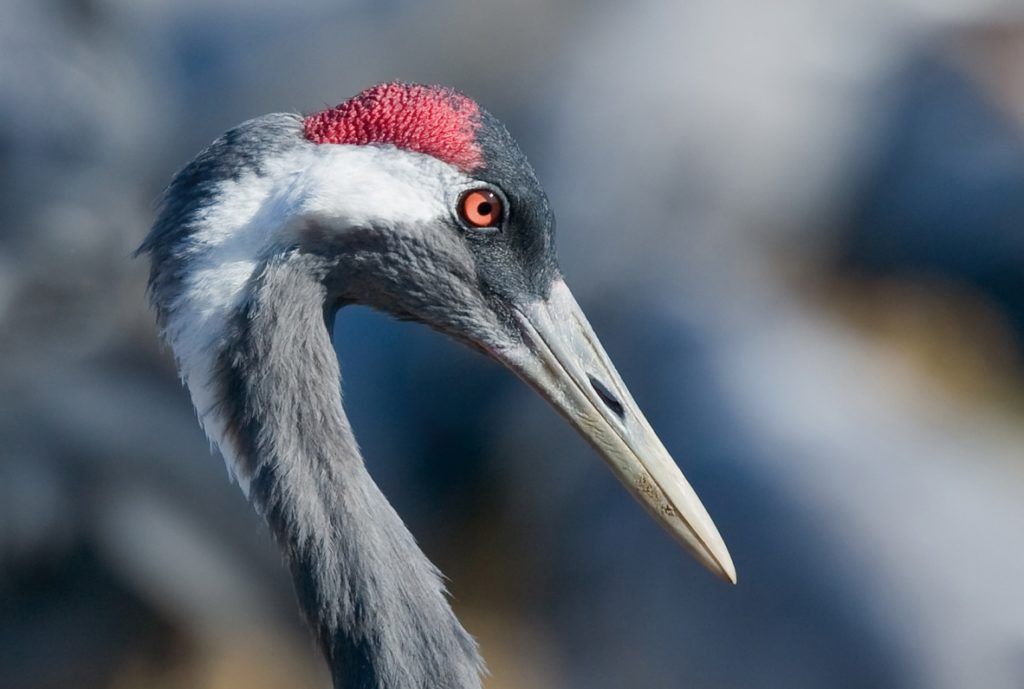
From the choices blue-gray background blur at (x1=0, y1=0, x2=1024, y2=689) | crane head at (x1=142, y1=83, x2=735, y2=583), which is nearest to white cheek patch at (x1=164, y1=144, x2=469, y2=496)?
crane head at (x1=142, y1=83, x2=735, y2=583)

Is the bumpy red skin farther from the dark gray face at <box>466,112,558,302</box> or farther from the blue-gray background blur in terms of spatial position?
the blue-gray background blur

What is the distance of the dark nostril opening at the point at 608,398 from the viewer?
6.42ft

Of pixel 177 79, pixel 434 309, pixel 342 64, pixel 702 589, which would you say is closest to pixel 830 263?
pixel 702 589

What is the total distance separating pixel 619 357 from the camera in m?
4.06

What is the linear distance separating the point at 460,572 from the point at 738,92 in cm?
198

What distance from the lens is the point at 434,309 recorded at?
188cm

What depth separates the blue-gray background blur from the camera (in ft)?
12.1

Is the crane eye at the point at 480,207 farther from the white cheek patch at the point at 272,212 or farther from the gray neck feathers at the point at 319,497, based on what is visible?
the gray neck feathers at the point at 319,497

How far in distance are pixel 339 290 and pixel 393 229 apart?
5.8 inches

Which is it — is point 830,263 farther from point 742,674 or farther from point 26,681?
point 26,681

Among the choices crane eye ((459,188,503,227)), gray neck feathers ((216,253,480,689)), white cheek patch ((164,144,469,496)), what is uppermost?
crane eye ((459,188,503,227))

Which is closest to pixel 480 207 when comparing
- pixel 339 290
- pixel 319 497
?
pixel 339 290

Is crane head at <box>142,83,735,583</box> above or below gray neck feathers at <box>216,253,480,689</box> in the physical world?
above

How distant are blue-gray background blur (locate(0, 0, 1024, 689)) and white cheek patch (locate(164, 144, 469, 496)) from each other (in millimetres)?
2141
